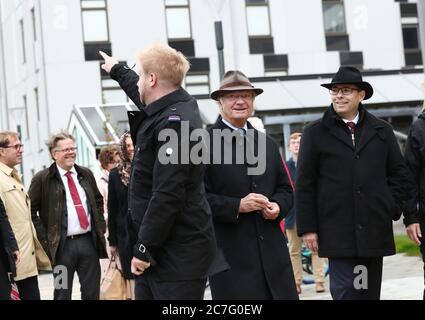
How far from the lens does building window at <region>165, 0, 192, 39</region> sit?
3106cm

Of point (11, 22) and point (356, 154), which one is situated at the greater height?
point (11, 22)

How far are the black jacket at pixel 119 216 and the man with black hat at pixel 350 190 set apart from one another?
2725 mm

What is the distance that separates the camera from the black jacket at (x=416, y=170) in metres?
6.82

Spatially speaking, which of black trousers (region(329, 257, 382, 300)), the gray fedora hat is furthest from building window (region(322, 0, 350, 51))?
black trousers (region(329, 257, 382, 300))

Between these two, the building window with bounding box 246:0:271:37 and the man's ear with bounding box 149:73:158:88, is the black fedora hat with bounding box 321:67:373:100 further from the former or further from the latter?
the building window with bounding box 246:0:271:37

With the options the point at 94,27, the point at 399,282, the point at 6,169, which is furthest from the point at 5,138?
the point at 94,27

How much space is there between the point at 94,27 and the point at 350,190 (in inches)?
977

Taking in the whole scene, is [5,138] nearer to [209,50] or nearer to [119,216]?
[119,216]

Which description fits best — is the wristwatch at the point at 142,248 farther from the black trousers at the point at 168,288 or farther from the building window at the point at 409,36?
the building window at the point at 409,36

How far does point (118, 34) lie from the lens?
99.2 ft

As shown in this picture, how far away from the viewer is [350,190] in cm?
645

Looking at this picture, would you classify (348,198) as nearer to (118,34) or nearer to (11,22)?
(118,34)

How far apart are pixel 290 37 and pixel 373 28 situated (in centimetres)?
341
